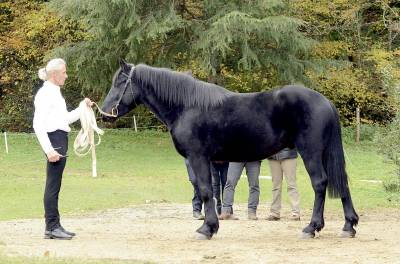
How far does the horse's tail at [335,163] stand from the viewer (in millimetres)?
10734

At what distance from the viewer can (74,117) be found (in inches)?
424

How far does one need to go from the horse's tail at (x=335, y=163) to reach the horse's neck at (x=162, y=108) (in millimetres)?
2007

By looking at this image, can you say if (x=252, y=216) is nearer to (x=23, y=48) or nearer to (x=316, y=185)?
(x=316, y=185)

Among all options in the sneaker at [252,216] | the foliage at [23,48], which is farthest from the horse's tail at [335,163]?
the foliage at [23,48]

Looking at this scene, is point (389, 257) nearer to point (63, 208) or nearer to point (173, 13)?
point (63, 208)

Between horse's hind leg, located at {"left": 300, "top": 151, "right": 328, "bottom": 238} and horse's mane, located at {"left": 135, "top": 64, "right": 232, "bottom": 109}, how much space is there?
4.57 ft

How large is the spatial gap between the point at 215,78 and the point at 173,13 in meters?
3.55

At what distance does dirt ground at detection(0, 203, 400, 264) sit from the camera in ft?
29.1

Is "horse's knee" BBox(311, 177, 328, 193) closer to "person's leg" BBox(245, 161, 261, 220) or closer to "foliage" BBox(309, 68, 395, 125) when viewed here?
"person's leg" BBox(245, 161, 261, 220)

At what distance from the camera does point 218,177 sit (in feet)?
46.4

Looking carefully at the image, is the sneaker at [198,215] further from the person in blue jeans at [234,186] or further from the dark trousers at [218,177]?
the dark trousers at [218,177]

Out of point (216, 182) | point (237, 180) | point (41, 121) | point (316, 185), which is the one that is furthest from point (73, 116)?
point (237, 180)

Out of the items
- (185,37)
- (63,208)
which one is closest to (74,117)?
(63,208)

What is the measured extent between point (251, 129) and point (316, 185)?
3.62 ft
